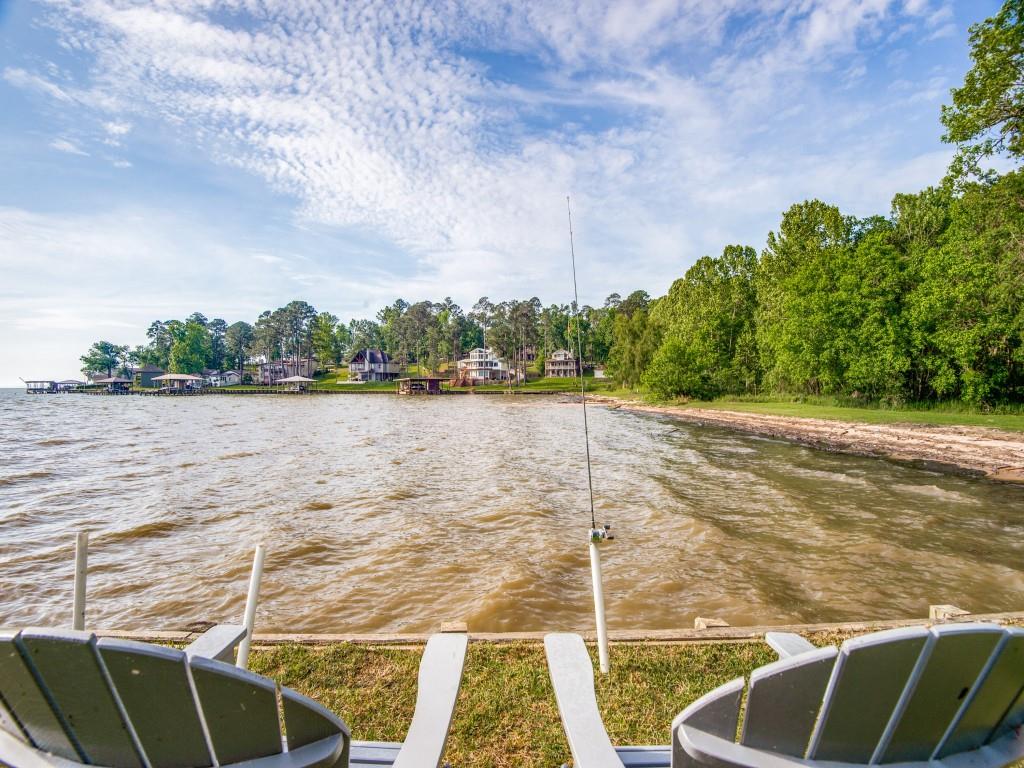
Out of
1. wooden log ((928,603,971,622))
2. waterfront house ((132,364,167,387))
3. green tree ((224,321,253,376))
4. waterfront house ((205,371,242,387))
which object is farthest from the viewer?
green tree ((224,321,253,376))

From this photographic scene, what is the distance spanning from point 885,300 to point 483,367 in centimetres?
8149

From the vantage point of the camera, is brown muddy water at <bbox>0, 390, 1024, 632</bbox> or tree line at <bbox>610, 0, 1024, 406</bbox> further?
tree line at <bbox>610, 0, 1024, 406</bbox>

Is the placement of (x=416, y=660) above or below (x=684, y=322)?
below

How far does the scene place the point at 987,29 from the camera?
1631cm

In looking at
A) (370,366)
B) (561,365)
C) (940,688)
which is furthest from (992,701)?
(370,366)

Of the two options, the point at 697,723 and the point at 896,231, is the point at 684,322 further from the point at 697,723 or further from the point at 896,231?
the point at 697,723

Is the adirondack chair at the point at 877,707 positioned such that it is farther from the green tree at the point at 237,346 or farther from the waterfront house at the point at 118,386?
the green tree at the point at 237,346

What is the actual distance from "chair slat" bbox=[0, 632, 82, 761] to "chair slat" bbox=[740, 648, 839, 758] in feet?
6.38

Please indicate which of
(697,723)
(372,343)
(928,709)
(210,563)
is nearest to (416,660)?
(697,723)

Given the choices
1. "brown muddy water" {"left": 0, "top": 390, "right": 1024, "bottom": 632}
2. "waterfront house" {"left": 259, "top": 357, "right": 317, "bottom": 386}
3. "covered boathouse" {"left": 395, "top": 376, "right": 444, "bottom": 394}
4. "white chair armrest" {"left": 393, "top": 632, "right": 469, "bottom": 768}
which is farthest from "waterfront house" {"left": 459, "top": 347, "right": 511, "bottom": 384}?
"white chair armrest" {"left": 393, "top": 632, "right": 469, "bottom": 768}

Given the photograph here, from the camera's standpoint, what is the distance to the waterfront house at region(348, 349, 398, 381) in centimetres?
10400

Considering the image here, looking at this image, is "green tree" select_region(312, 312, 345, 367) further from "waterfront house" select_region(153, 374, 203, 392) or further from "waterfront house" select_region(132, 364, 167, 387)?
"waterfront house" select_region(132, 364, 167, 387)

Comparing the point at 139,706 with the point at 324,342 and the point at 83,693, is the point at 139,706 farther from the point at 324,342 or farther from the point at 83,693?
the point at 324,342

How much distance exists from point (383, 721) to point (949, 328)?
98.0 ft
